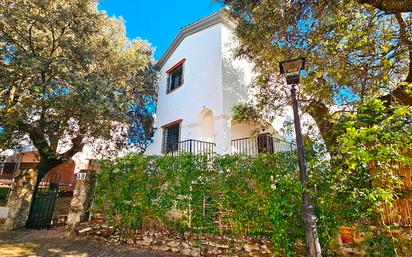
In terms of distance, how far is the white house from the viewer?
36.0ft

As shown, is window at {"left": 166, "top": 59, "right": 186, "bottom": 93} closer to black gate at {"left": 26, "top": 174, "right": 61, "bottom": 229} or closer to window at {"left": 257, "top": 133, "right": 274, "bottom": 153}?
window at {"left": 257, "top": 133, "right": 274, "bottom": 153}

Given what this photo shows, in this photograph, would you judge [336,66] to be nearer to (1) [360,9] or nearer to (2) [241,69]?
(1) [360,9]

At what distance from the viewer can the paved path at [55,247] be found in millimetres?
5409

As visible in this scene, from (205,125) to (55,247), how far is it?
8170 millimetres

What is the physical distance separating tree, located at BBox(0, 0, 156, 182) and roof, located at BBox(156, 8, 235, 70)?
220 inches

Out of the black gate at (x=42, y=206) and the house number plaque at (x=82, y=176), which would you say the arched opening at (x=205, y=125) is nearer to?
the house number plaque at (x=82, y=176)

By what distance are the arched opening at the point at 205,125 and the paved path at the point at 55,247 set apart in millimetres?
6795

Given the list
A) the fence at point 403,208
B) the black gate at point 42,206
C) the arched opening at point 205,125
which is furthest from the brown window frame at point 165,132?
the fence at point 403,208

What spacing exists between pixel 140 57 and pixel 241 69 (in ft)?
19.5

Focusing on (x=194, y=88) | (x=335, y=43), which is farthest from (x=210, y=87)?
(x=335, y=43)

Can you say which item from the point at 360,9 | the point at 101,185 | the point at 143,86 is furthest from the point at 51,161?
the point at 360,9

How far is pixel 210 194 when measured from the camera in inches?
222

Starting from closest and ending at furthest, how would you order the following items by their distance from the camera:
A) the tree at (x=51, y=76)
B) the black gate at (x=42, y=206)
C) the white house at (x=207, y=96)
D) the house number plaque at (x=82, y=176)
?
the tree at (x=51, y=76), the house number plaque at (x=82, y=176), the black gate at (x=42, y=206), the white house at (x=207, y=96)

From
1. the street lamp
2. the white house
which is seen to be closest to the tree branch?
the street lamp
